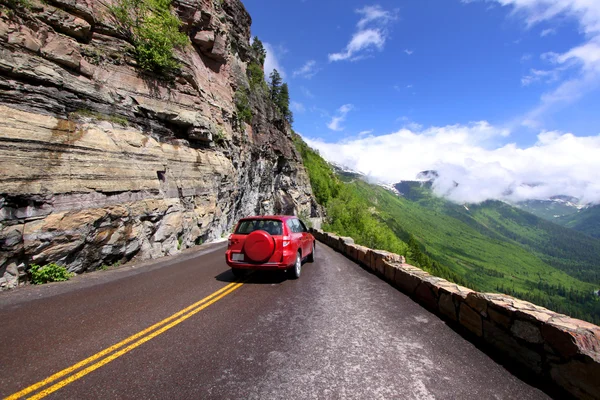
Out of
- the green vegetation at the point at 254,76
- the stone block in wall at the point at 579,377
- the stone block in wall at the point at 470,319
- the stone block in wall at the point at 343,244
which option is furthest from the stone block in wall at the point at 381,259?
the green vegetation at the point at 254,76

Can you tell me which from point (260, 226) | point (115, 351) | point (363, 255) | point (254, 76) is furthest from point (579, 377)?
point (254, 76)

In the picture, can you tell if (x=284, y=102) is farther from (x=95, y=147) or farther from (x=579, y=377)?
(x=579, y=377)

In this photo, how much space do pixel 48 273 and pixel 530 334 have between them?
12.0 m

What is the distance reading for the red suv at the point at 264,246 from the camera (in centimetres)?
831

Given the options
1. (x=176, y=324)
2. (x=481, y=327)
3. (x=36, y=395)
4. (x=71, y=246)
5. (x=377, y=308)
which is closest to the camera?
(x=36, y=395)

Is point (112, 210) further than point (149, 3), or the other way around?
point (149, 3)

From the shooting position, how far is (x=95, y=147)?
11617mm

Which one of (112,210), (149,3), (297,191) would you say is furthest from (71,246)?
(297,191)

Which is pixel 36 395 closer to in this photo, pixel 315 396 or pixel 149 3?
pixel 315 396

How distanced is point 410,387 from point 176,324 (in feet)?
13.5

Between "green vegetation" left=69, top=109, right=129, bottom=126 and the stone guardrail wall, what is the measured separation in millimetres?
14557

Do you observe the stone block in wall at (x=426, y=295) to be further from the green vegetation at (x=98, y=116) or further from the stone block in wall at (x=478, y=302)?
the green vegetation at (x=98, y=116)

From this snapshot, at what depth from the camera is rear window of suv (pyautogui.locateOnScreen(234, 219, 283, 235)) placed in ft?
29.3

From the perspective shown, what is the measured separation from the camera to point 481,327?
4895 mm
